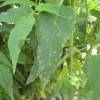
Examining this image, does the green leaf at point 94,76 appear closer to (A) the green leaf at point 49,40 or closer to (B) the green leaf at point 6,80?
(A) the green leaf at point 49,40

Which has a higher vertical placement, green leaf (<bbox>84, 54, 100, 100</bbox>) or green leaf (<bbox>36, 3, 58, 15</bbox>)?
green leaf (<bbox>36, 3, 58, 15</bbox>)

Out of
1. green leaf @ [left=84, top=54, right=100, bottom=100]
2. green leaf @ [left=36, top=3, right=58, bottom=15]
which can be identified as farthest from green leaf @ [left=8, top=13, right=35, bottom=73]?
green leaf @ [left=84, top=54, right=100, bottom=100]

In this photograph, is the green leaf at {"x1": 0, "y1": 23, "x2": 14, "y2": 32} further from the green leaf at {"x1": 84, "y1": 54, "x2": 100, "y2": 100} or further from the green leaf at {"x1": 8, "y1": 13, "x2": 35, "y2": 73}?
the green leaf at {"x1": 84, "y1": 54, "x2": 100, "y2": 100}

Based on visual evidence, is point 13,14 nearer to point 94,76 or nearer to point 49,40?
point 49,40

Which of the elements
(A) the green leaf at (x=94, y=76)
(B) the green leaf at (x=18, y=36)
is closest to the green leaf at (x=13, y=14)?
(B) the green leaf at (x=18, y=36)

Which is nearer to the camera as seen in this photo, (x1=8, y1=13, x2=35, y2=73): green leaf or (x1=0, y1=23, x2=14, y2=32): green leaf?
(x1=8, y1=13, x2=35, y2=73): green leaf

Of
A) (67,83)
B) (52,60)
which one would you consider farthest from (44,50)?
→ (67,83)

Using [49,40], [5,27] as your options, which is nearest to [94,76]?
[49,40]
